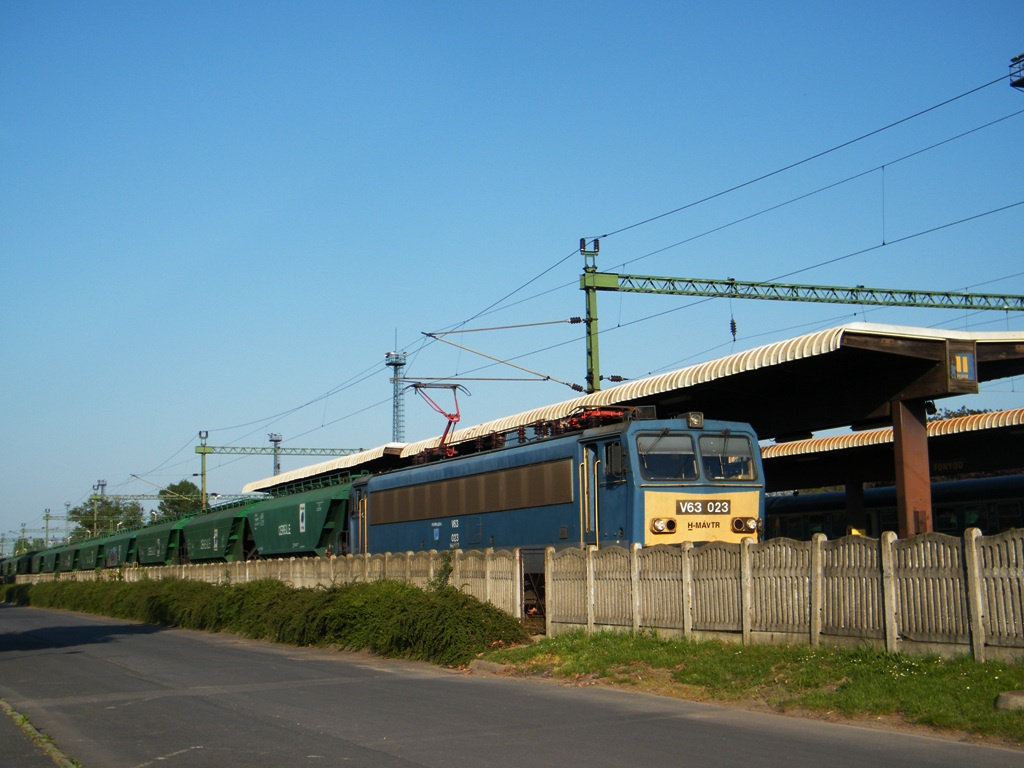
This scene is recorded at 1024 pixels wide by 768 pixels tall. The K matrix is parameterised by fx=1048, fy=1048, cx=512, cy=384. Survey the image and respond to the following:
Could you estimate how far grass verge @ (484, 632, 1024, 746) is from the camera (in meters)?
10.2

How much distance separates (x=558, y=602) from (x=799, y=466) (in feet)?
74.7

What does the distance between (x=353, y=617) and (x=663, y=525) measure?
7.12m

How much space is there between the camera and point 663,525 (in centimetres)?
1853

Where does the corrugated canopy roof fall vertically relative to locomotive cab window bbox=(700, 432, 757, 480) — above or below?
above

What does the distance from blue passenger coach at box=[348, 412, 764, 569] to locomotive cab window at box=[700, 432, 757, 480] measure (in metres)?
0.02

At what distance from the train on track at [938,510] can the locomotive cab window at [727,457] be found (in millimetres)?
7784

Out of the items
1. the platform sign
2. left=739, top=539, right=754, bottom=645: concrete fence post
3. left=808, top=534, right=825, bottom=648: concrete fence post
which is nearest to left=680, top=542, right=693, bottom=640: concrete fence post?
left=739, top=539, right=754, bottom=645: concrete fence post

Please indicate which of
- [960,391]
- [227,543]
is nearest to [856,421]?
[960,391]

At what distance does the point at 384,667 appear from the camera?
1831cm

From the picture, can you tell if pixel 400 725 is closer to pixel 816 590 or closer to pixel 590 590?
pixel 816 590

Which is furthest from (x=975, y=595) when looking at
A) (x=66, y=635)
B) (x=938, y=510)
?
(x=66, y=635)

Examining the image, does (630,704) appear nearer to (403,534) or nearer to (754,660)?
(754,660)

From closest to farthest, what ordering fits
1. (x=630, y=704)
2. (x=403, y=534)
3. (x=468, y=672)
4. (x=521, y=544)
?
1. (x=630, y=704)
2. (x=468, y=672)
3. (x=521, y=544)
4. (x=403, y=534)

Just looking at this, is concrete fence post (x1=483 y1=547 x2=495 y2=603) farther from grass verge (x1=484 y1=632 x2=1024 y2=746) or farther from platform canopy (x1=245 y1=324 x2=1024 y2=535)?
platform canopy (x1=245 y1=324 x2=1024 y2=535)
